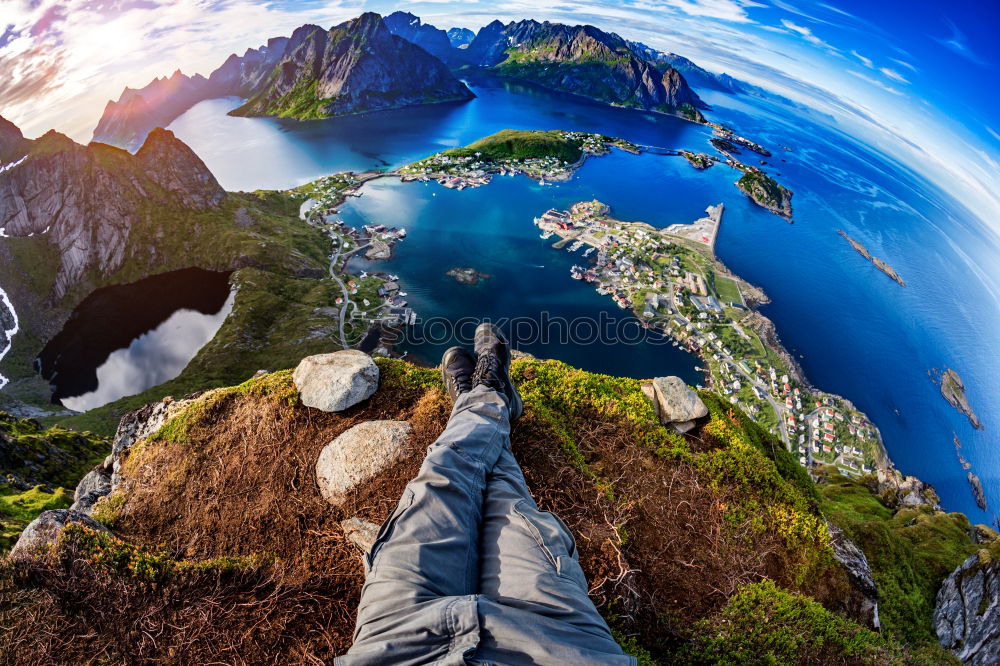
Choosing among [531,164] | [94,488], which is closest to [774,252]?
[531,164]

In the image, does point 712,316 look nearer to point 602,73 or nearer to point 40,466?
point 40,466

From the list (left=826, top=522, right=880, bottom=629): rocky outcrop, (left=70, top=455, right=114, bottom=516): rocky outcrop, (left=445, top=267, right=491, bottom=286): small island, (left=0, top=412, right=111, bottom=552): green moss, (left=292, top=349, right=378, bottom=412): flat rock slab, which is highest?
(left=826, top=522, right=880, bottom=629): rocky outcrop

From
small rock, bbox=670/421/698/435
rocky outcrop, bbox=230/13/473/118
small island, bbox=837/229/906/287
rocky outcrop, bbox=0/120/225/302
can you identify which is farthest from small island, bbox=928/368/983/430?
rocky outcrop, bbox=230/13/473/118

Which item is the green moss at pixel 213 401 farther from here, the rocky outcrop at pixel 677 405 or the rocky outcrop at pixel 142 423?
the rocky outcrop at pixel 677 405

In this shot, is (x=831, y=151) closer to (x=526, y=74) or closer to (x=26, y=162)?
(x=526, y=74)

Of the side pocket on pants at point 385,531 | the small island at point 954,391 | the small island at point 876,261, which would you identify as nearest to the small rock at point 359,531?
the side pocket on pants at point 385,531

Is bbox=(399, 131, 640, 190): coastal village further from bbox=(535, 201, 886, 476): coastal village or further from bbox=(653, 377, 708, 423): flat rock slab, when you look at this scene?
bbox=(653, 377, 708, 423): flat rock slab

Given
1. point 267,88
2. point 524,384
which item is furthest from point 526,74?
point 524,384
